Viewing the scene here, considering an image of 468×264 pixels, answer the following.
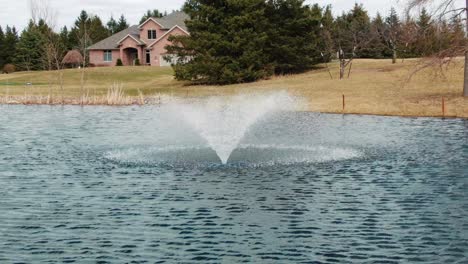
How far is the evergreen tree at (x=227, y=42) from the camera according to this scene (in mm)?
77500

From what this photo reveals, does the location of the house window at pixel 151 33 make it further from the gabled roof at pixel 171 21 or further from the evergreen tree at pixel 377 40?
the evergreen tree at pixel 377 40

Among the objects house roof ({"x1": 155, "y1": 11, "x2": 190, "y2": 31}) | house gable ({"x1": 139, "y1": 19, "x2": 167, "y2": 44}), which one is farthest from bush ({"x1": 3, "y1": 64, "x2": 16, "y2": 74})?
house roof ({"x1": 155, "y1": 11, "x2": 190, "y2": 31})

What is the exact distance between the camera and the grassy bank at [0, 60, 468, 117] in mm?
52987

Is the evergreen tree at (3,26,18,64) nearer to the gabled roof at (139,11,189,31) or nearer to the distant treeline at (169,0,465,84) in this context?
the gabled roof at (139,11,189,31)

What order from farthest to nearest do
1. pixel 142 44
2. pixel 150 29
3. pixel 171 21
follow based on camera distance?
pixel 171 21
pixel 142 44
pixel 150 29

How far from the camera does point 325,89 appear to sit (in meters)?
68.1

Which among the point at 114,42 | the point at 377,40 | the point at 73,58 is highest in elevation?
the point at 114,42

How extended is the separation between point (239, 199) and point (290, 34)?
6728 centimetres

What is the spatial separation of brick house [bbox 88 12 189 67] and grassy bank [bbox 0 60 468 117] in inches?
428

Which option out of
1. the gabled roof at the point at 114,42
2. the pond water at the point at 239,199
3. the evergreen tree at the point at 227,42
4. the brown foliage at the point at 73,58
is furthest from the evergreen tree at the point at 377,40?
the pond water at the point at 239,199

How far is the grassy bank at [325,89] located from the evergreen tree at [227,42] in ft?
7.55

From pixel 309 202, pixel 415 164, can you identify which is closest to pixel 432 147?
pixel 415 164

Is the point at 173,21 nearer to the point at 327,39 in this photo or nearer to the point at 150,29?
the point at 150,29

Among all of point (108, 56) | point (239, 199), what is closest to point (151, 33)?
point (108, 56)
